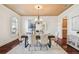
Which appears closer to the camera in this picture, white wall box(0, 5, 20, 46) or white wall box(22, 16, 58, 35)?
white wall box(0, 5, 20, 46)

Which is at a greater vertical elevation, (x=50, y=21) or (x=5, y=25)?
(x=50, y=21)

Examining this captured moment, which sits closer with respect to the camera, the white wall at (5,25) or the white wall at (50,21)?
the white wall at (5,25)

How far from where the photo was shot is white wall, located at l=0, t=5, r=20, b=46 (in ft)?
18.2

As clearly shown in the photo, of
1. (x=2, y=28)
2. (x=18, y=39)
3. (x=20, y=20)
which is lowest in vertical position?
(x=18, y=39)

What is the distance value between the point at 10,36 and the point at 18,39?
466mm

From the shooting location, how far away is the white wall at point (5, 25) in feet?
18.2

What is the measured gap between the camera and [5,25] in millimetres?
6023

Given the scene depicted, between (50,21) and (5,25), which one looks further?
(50,21)
